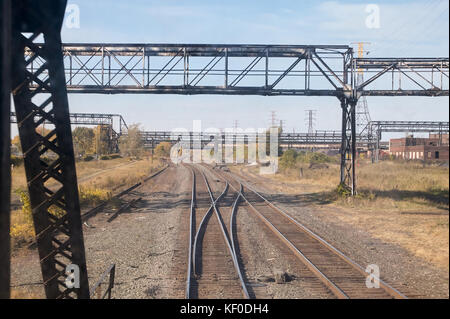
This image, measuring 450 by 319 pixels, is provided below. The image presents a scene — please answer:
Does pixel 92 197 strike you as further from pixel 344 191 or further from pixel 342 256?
pixel 342 256

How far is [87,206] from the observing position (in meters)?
18.3

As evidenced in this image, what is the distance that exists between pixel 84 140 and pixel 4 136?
47507mm

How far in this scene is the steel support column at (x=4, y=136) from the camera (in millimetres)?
2969

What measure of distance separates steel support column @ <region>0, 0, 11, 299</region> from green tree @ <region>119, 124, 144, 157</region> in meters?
53.1

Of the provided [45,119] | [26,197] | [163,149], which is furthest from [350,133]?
[163,149]

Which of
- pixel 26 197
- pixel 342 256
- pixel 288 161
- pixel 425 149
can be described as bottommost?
pixel 342 256

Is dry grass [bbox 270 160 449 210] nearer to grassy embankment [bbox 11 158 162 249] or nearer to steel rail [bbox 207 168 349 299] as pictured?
steel rail [bbox 207 168 349 299]

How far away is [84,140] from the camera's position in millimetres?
47969

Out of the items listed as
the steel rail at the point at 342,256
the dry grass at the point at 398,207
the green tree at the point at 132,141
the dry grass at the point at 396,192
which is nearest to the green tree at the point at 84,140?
the green tree at the point at 132,141

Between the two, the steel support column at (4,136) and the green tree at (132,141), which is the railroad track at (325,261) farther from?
the green tree at (132,141)

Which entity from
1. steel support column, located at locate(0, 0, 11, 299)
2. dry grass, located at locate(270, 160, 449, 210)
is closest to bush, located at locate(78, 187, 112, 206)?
dry grass, located at locate(270, 160, 449, 210)

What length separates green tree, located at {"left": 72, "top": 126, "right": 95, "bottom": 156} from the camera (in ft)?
151

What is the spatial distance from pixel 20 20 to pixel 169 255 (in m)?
7.34

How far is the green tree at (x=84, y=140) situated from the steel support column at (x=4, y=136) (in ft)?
142
